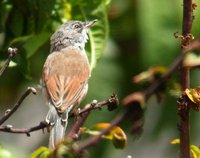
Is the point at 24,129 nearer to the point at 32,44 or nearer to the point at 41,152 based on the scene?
the point at 41,152

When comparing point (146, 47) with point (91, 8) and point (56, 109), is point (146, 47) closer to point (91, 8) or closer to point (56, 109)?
point (91, 8)

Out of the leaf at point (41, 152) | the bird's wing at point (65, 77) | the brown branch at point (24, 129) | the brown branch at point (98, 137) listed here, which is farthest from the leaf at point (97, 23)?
the brown branch at point (98, 137)

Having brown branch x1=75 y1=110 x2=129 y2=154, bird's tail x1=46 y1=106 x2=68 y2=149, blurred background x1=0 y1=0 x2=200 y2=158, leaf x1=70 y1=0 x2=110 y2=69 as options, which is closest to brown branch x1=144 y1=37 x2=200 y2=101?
brown branch x1=75 y1=110 x2=129 y2=154

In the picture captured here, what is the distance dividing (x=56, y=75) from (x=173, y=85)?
272 centimetres

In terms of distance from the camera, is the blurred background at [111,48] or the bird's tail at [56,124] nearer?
the bird's tail at [56,124]

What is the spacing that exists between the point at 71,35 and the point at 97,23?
3.06 feet

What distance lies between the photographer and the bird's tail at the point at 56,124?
2830mm

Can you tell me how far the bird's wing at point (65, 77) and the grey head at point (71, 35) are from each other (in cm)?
11

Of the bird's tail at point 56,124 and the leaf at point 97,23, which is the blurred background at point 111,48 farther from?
the bird's tail at point 56,124

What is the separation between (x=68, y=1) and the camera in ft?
13.9

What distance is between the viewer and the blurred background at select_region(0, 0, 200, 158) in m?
4.00

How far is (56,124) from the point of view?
3250 mm

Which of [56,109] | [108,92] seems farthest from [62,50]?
[56,109]

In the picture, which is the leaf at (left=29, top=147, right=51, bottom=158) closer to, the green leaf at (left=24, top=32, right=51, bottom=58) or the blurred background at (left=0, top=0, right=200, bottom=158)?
the blurred background at (left=0, top=0, right=200, bottom=158)
